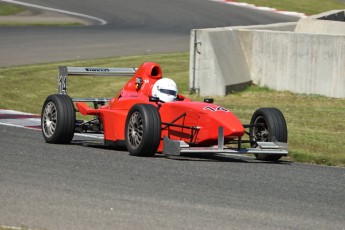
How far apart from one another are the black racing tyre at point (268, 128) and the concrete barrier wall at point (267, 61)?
8.02 metres

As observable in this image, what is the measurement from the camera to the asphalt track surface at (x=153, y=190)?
898 cm

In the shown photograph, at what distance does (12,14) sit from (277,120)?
100ft

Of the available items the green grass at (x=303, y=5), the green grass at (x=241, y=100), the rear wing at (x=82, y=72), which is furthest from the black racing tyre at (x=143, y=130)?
the green grass at (x=303, y=5)

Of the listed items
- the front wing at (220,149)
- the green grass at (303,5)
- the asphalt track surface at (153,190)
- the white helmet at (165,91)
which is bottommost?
the asphalt track surface at (153,190)

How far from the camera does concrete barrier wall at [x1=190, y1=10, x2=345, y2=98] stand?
21.9 metres

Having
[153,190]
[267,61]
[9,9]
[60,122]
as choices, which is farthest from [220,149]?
[9,9]

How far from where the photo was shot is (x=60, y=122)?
14477 millimetres

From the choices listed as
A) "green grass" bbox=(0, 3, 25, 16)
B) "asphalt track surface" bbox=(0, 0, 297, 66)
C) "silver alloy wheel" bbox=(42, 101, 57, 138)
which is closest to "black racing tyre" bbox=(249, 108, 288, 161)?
"silver alloy wheel" bbox=(42, 101, 57, 138)

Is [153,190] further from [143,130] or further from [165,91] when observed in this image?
[165,91]

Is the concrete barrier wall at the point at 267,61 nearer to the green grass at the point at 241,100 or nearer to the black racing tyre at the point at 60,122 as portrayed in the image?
the green grass at the point at 241,100

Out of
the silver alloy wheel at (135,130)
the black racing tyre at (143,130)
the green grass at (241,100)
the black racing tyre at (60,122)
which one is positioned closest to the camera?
the black racing tyre at (143,130)

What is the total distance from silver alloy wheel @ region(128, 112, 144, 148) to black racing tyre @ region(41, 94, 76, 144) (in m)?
1.28

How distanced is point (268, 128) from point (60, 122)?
2.98m

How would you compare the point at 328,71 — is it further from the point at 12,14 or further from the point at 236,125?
the point at 12,14
